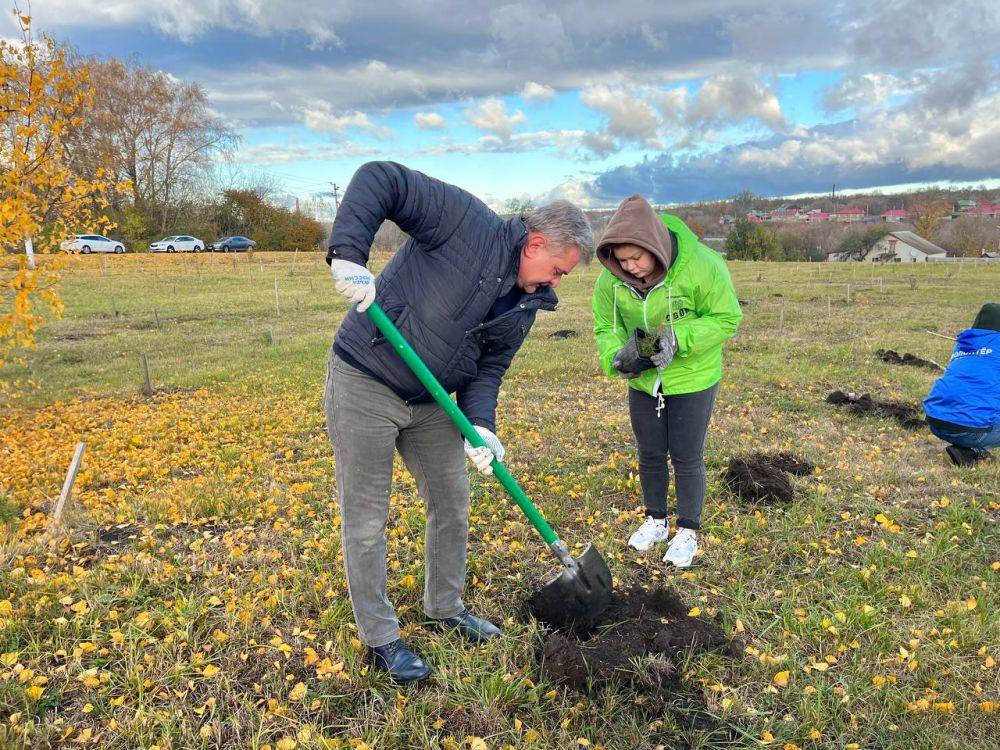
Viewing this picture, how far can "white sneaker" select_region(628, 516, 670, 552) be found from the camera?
4.14 meters

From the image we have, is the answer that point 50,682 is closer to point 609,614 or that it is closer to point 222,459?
point 609,614

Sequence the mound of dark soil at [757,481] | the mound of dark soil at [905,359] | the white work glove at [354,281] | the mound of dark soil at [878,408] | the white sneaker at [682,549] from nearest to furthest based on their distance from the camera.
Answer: the white work glove at [354,281] < the white sneaker at [682,549] < the mound of dark soil at [757,481] < the mound of dark soil at [878,408] < the mound of dark soil at [905,359]

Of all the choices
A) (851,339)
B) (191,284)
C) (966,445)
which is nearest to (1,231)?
(966,445)

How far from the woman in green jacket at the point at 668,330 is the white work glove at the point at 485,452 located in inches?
40.0

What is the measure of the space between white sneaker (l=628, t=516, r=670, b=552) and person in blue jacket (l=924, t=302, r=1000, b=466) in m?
2.82

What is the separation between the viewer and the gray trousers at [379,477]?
2650 millimetres

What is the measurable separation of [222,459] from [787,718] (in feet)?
16.7

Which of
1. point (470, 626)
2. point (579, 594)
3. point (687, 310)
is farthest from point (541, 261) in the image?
point (470, 626)

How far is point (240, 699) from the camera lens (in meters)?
2.83

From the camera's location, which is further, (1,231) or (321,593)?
(1,231)

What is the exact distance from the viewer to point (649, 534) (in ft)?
13.7

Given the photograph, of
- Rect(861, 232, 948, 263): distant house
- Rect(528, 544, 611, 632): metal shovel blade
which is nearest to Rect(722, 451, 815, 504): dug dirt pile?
Rect(528, 544, 611, 632): metal shovel blade

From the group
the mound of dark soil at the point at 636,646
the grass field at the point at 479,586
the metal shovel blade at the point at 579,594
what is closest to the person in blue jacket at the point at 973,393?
the grass field at the point at 479,586

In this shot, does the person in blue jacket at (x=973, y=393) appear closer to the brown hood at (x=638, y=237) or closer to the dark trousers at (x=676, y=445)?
the dark trousers at (x=676, y=445)
